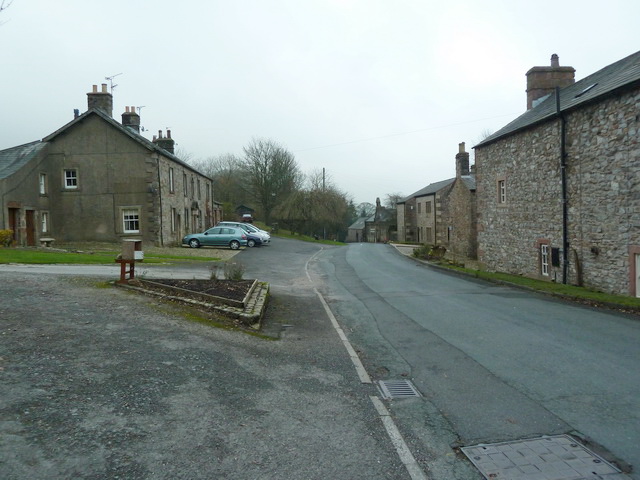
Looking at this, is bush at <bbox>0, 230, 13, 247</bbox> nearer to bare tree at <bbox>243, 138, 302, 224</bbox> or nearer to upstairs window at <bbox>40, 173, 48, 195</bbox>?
upstairs window at <bbox>40, 173, 48, 195</bbox>

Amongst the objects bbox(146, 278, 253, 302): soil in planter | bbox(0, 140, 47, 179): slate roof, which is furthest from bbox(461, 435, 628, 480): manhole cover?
bbox(0, 140, 47, 179): slate roof

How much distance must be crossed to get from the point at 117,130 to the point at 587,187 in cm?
2471

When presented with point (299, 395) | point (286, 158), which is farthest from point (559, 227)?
point (286, 158)

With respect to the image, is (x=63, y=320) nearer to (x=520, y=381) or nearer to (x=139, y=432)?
(x=139, y=432)

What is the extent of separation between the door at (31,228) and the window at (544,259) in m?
26.3

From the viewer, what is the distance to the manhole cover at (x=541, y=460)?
3.94m

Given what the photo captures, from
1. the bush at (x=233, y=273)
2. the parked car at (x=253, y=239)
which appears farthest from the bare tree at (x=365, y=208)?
the bush at (x=233, y=273)

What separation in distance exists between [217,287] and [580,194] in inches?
478

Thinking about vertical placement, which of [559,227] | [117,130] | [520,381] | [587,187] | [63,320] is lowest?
[520,381]

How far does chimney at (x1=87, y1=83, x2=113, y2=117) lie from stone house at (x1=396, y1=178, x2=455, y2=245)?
1284 inches

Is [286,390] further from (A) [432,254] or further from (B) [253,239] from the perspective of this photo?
(B) [253,239]

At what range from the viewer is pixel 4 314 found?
27.4ft

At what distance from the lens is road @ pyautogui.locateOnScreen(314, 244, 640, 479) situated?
4.85 m

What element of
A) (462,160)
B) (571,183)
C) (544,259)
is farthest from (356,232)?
(571,183)
